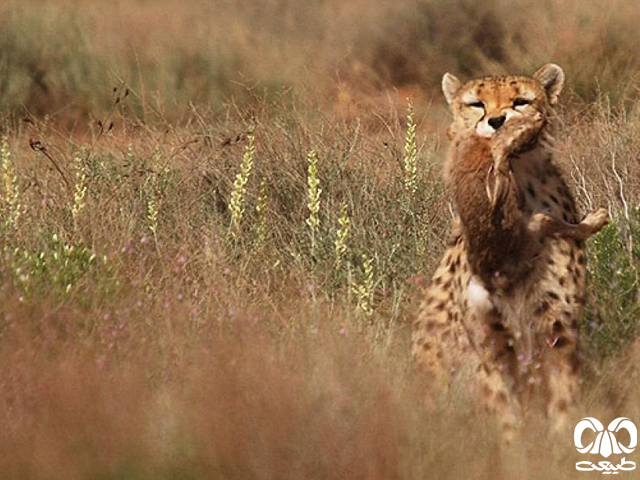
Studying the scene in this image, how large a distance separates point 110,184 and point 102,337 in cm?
243

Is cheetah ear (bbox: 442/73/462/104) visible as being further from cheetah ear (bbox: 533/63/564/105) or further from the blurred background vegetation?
the blurred background vegetation

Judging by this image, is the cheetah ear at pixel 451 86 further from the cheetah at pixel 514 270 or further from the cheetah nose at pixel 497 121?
the cheetah nose at pixel 497 121

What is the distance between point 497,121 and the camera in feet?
13.9

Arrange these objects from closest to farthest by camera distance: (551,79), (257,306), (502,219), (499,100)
Answer: (502,219) < (499,100) < (551,79) < (257,306)

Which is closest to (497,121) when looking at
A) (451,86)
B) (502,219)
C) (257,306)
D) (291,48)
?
(502,219)

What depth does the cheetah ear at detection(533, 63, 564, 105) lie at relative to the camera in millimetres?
4473

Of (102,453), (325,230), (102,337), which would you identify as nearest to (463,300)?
(102,337)

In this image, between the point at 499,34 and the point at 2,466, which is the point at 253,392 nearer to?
the point at 2,466

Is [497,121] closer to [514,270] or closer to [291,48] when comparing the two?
[514,270]

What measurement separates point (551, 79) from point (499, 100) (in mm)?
270

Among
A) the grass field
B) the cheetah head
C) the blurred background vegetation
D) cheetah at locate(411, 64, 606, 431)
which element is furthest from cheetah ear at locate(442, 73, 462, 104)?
the blurred background vegetation

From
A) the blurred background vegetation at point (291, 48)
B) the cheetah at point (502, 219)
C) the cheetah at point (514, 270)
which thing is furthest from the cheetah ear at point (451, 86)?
the blurred background vegetation at point (291, 48)

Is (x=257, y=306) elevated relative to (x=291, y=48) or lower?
elevated

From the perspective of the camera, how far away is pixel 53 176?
6812mm
